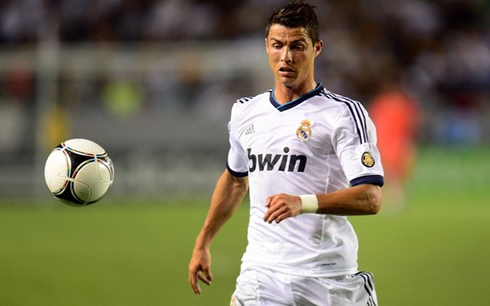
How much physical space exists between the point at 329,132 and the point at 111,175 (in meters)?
1.61

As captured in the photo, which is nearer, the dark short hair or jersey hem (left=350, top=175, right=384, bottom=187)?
jersey hem (left=350, top=175, right=384, bottom=187)

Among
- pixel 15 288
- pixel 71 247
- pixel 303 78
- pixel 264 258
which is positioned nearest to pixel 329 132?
pixel 303 78

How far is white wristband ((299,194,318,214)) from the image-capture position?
184 inches

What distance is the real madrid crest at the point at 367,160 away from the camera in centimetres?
489

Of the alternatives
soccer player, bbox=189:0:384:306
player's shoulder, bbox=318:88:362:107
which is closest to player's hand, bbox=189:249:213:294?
soccer player, bbox=189:0:384:306

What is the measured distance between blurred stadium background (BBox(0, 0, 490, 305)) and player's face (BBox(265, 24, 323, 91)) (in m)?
4.61

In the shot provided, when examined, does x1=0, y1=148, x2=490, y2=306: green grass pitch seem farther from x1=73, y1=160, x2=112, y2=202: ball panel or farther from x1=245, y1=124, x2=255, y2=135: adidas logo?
x1=245, y1=124, x2=255, y2=135: adidas logo

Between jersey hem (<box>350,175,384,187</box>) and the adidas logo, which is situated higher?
the adidas logo

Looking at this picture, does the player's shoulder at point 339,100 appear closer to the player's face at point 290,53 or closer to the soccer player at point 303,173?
the soccer player at point 303,173

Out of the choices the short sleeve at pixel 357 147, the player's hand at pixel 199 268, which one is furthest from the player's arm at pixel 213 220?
the short sleeve at pixel 357 147

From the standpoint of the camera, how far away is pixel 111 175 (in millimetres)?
6062

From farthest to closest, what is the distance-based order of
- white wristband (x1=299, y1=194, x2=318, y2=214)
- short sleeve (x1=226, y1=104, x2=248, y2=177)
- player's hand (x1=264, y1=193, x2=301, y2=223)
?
short sleeve (x1=226, y1=104, x2=248, y2=177) → white wristband (x1=299, y1=194, x2=318, y2=214) → player's hand (x1=264, y1=193, x2=301, y2=223)

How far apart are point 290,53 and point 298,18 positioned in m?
0.19

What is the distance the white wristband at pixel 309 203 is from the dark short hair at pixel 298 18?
957mm
